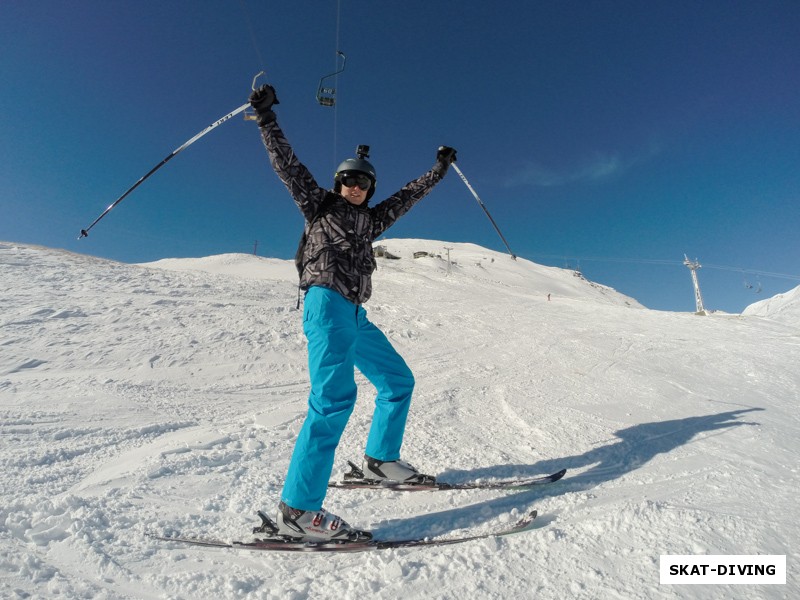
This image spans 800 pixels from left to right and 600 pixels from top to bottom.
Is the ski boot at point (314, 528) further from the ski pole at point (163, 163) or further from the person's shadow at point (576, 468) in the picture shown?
the ski pole at point (163, 163)

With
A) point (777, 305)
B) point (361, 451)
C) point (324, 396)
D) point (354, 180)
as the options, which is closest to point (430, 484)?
point (361, 451)

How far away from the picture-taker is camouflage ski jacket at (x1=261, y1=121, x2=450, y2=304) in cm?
306

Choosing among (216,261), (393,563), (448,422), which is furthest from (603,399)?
(216,261)

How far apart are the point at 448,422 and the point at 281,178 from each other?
11.1 feet

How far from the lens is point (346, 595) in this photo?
200 cm

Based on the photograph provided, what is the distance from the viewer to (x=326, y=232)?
10.4 feet

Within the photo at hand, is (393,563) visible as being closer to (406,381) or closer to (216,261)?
(406,381)

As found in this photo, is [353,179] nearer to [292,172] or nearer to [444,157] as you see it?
[292,172]

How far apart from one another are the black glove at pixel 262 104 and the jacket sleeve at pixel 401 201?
113 centimetres

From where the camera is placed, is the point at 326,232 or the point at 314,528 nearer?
the point at 314,528

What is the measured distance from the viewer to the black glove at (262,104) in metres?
3.13

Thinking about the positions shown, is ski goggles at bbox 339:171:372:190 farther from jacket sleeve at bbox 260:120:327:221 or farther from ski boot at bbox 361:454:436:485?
ski boot at bbox 361:454:436:485

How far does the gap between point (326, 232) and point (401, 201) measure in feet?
3.60

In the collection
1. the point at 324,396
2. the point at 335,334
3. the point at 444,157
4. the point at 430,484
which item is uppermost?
the point at 444,157
